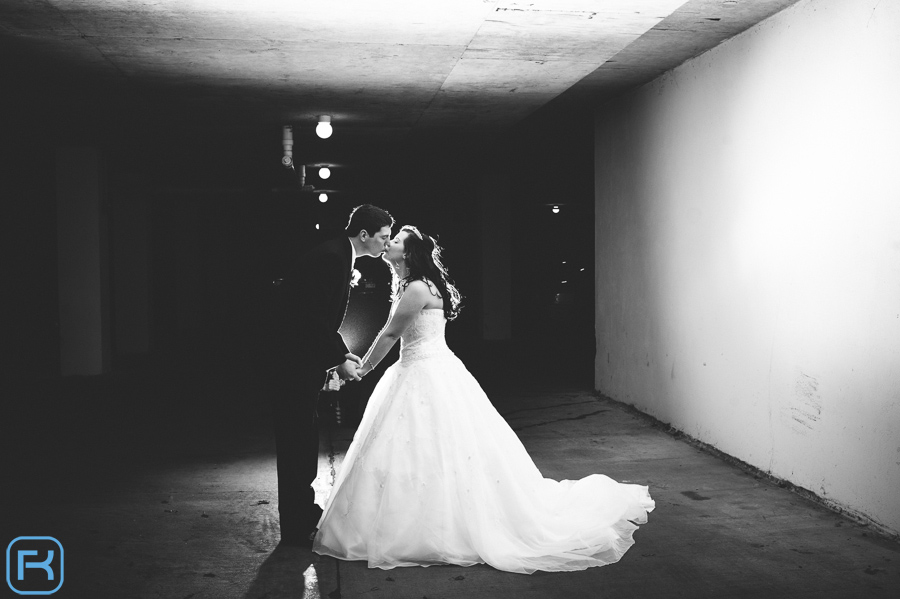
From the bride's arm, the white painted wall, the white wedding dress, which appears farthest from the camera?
the white painted wall

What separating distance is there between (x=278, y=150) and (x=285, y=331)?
34.4 feet

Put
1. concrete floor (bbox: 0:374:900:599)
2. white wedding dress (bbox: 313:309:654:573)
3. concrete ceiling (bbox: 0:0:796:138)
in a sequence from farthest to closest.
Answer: concrete ceiling (bbox: 0:0:796:138)
white wedding dress (bbox: 313:309:654:573)
concrete floor (bbox: 0:374:900:599)

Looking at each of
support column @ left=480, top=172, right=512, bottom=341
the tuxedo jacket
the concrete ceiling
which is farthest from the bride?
support column @ left=480, top=172, right=512, bottom=341

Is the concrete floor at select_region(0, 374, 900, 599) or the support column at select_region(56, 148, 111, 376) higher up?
the support column at select_region(56, 148, 111, 376)

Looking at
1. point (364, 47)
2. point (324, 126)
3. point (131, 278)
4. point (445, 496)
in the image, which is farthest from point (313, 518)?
point (131, 278)

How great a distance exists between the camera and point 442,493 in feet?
14.1

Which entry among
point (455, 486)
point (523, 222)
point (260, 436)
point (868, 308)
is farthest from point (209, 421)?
point (523, 222)

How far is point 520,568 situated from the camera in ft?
13.6

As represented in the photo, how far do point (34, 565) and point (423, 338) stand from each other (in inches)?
100

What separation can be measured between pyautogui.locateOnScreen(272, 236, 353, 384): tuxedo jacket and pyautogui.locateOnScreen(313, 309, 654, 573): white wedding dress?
0.44 m

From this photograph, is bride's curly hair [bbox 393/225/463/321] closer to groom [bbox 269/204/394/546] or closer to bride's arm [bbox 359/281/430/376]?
bride's arm [bbox 359/281/430/376]

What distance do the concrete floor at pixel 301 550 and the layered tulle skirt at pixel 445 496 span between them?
11 centimetres

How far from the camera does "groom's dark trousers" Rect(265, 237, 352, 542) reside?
4.53 meters

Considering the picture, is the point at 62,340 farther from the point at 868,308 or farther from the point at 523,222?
the point at 523,222
